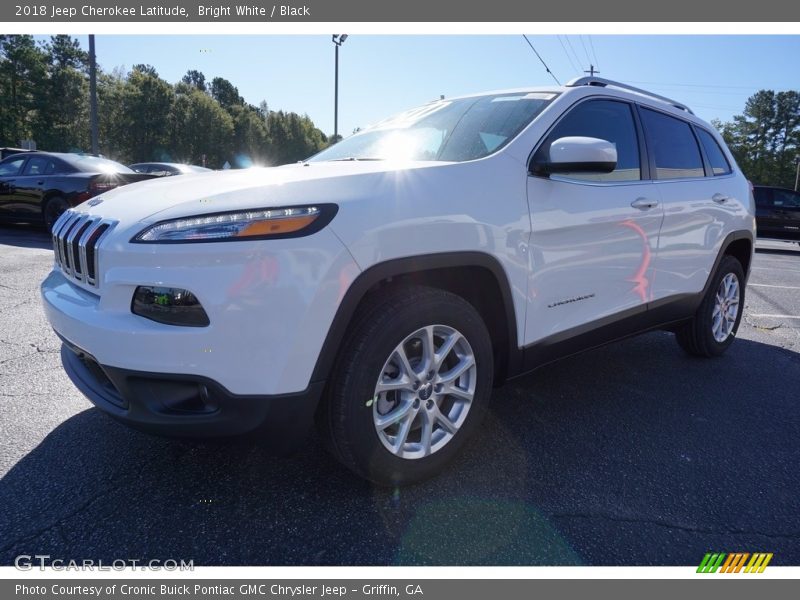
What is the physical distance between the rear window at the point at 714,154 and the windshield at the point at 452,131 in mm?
1880

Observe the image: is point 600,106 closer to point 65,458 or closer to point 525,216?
point 525,216

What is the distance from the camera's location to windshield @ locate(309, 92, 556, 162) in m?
2.59

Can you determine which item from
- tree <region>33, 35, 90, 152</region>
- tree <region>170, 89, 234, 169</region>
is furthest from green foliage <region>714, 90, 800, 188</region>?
tree <region>33, 35, 90, 152</region>

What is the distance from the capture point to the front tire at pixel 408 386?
1.99 m

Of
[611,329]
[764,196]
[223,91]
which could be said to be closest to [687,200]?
[611,329]

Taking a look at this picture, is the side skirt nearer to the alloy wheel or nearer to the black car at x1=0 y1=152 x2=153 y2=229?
the alloy wheel

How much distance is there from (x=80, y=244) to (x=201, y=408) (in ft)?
2.66

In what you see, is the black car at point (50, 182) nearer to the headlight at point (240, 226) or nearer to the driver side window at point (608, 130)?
the driver side window at point (608, 130)

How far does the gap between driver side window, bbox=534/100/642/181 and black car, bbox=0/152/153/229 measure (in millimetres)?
7524

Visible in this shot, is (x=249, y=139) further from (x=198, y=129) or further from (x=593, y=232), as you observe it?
(x=593, y=232)

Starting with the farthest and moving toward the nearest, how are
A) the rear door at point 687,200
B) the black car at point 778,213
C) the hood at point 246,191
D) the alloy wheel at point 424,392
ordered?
the black car at point 778,213 < the rear door at point 687,200 < the alloy wheel at point 424,392 < the hood at point 246,191

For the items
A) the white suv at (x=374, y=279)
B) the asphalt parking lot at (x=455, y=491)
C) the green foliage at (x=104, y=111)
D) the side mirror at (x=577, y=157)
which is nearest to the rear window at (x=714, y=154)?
the white suv at (x=374, y=279)
